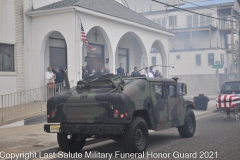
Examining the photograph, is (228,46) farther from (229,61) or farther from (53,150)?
(53,150)

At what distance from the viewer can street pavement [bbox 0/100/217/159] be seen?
953cm

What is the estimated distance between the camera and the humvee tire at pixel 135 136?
27.8 feet

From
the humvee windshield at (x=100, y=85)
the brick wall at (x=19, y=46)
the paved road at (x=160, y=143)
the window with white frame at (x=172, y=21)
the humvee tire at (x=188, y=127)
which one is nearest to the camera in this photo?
the paved road at (x=160, y=143)

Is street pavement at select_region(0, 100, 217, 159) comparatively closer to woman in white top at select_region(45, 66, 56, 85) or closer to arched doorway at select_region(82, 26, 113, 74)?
woman in white top at select_region(45, 66, 56, 85)

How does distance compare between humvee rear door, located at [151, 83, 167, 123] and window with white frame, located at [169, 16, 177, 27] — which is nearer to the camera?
humvee rear door, located at [151, 83, 167, 123]

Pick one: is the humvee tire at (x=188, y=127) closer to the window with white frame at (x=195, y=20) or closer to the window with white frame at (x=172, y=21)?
the window with white frame at (x=195, y=20)

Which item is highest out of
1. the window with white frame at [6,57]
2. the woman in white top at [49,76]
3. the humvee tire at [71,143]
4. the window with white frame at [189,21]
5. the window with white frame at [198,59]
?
the window with white frame at [189,21]

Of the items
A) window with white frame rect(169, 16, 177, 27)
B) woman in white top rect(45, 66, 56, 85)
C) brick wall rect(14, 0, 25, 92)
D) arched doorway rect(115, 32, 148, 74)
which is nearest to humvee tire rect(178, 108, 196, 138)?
woman in white top rect(45, 66, 56, 85)

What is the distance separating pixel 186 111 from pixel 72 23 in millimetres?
7802

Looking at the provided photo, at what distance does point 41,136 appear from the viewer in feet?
37.7

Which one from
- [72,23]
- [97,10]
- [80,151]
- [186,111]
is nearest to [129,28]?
[97,10]

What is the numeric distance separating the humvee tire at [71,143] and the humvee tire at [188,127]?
314cm

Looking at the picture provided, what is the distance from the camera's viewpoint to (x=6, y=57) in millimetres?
17062

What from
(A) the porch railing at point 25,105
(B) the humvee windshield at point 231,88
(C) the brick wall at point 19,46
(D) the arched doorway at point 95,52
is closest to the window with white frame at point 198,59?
(D) the arched doorway at point 95,52
